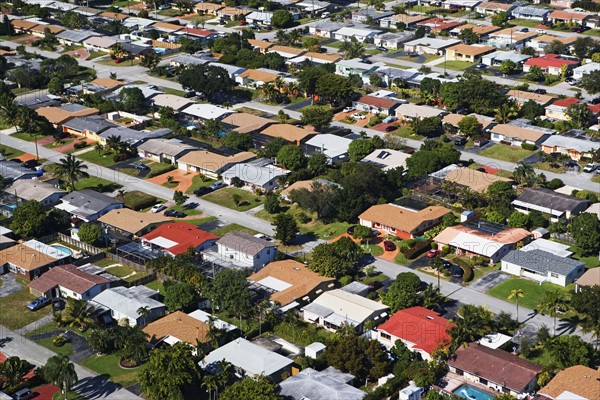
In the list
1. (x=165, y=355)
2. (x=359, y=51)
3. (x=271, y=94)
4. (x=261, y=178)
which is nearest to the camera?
(x=165, y=355)

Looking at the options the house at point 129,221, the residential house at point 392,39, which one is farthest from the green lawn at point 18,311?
the residential house at point 392,39

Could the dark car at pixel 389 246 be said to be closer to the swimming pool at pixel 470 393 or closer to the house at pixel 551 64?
the swimming pool at pixel 470 393

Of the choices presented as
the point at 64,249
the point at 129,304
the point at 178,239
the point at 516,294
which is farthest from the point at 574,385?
the point at 64,249

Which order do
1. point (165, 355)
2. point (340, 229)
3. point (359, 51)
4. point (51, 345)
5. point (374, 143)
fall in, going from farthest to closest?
point (359, 51) < point (374, 143) < point (340, 229) < point (51, 345) < point (165, 355)

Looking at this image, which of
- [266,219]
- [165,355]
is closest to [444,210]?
[266,219]

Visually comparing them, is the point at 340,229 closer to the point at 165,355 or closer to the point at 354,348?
the point at 354,348

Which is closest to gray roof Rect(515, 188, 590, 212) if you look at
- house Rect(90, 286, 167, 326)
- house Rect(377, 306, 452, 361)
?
house Rect(377, 306, 452, 361)
